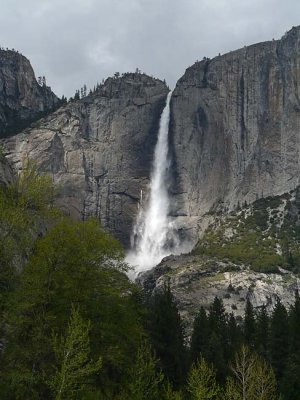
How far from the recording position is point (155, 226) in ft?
481

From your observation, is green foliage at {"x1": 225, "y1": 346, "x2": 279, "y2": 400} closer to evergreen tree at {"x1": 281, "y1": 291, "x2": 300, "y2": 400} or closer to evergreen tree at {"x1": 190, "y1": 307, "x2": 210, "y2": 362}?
evergreen tree at {"x1": 281, "y1": 291, "x2": 300, "y2": 400}

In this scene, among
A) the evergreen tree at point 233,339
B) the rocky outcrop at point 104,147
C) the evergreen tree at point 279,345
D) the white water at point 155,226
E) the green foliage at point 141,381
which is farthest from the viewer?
the rocky outcrop at point 104,147

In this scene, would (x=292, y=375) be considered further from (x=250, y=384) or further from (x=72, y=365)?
(x=72, y=365)

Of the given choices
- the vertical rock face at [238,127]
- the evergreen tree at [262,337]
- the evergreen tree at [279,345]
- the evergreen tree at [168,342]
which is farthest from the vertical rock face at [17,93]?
the evergreen tree at [279,345]

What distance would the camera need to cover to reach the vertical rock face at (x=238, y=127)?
5561 inches

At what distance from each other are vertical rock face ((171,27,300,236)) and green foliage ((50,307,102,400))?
117 metres

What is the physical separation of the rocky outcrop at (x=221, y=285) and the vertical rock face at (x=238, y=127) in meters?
36.4

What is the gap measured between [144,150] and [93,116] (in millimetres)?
17982

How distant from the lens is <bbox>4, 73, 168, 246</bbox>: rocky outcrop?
142750mm

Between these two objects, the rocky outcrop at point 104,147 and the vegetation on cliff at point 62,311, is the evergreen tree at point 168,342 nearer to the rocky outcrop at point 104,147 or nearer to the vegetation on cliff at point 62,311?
the vegetation on cliff at point 62,311

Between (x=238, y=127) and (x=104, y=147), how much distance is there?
37953 mm

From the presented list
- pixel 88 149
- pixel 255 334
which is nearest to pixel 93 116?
pixel 88 149

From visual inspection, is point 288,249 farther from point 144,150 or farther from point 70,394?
point 70,394

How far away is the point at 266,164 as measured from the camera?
14162 centimetres
